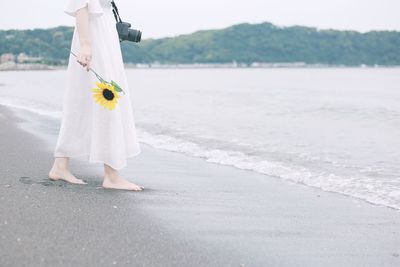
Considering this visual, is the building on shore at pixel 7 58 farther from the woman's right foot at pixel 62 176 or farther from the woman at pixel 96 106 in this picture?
the woman at pixel 96 106

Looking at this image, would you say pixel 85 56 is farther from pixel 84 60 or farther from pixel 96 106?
pixel 96 106

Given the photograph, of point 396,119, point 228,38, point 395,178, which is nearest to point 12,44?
point 228,38

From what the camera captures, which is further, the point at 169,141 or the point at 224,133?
the point at 224,133

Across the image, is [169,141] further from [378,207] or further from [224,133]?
[378,207]

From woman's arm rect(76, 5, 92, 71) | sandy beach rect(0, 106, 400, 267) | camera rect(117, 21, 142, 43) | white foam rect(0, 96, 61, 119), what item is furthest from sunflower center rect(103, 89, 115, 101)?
white foam rect(0, 96, 61, 119)

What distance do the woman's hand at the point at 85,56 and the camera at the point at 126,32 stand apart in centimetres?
36

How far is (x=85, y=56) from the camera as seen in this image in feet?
12.1

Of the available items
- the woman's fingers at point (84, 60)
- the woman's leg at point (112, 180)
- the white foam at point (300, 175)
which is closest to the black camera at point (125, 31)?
the woman's fingers at point (84, 60)

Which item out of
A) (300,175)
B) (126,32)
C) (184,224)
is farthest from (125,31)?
(300,175)

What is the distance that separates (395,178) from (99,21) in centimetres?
352

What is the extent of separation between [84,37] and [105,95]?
41 centimetres

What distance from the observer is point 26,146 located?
6395 millimetres

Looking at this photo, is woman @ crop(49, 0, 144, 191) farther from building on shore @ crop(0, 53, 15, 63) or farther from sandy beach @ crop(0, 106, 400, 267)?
building on shore @ crop(0, 53, 15, 63)

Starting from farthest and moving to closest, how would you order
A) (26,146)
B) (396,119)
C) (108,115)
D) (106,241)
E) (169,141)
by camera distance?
1. (396,119)
2. (169,141)
3. (26,146)
4. (108,115)
5. (106,241)
